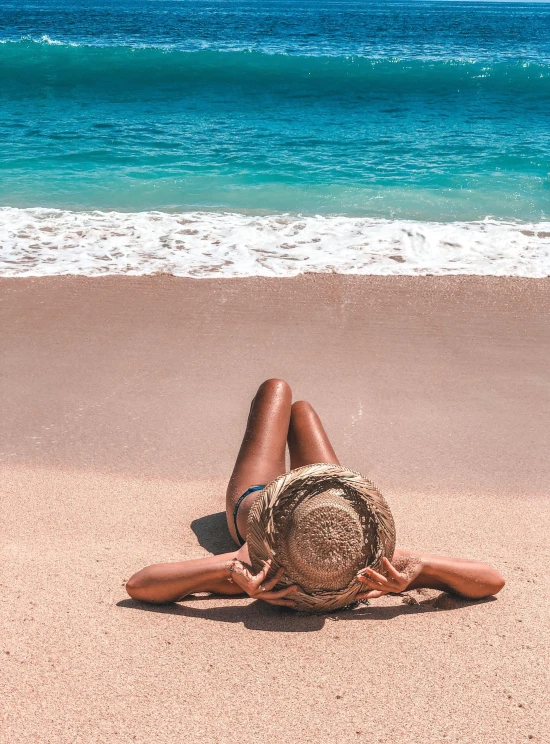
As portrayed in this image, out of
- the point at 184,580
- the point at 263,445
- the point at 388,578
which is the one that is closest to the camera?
the point at 388,578

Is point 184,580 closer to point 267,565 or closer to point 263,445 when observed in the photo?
point 267,565

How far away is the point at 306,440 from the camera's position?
3305mm

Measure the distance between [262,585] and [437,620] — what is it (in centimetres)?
66

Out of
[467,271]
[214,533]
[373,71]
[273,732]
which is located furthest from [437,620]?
[373,71]

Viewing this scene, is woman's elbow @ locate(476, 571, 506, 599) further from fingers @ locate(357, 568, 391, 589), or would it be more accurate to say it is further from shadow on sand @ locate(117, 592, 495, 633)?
fingers @ locate(357, 568, 391, 589)

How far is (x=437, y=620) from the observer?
255 cm

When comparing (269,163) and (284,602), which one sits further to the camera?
(269,163)

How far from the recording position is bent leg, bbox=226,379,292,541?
309cm

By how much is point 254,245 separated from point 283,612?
5.60 m

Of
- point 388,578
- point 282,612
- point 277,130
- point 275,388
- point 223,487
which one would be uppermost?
point 277,130

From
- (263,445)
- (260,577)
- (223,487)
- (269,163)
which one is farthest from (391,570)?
(269,163)

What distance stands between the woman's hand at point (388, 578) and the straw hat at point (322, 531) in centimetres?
3

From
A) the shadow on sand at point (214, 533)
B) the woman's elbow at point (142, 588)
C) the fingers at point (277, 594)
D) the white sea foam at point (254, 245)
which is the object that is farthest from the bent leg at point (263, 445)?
the white sea foam at point (254, 245)

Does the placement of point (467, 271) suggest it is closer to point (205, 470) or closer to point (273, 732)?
point (205, 470)
